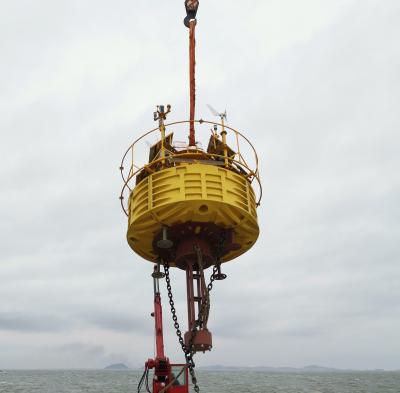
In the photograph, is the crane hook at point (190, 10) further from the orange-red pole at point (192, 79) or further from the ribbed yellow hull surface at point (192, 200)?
the ribbed yellow hull surface at point (192, 200)

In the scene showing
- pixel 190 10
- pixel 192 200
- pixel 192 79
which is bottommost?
pixel 192 200

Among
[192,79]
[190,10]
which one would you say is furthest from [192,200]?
[190,10]

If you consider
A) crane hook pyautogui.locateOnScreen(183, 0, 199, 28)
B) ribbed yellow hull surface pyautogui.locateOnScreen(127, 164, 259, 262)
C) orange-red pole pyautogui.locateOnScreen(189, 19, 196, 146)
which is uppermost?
crane hook pyautogui.locateOnScreen(183, 0, 199, 28)

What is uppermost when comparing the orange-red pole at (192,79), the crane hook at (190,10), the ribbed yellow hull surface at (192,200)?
the crane hook at (190,10)

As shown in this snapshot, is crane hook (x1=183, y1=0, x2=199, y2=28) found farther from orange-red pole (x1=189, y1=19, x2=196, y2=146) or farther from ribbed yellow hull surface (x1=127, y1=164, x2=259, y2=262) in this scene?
ribbed yellow hull surface (x1=127, y1=164, x2=259, y2=262)

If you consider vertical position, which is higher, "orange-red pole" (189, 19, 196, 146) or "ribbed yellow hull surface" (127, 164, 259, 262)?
"orange-red pole" (189, 19, 196, 146)

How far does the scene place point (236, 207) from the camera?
35.2ft

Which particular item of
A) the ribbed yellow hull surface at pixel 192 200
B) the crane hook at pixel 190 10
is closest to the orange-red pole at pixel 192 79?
the crane hook at pixel 190 10

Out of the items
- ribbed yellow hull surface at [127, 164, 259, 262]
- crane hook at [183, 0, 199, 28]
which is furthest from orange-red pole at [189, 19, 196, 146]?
ribbed yellow hull surface at [127, 164, 259, 262]

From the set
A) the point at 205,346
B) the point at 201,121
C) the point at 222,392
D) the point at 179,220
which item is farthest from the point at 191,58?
the point at 222,392

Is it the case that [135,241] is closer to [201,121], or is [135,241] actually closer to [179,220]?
[179,220]

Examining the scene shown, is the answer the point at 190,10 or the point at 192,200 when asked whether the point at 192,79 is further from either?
the point at 192,200

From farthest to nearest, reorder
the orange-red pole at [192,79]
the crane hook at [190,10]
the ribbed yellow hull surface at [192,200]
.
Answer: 1. the crane hook at [190,10]
2. the orange-red pole at [192,79]
3. the ribbed yellow hull surface at [192,200]

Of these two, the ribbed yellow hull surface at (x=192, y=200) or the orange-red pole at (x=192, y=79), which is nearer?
the ribbed yellow hull surface at (x=192, y=200)
